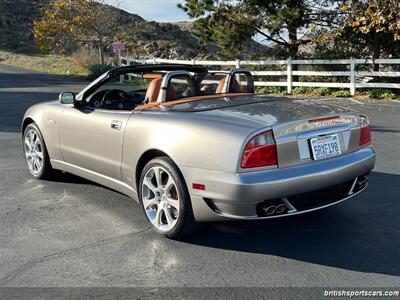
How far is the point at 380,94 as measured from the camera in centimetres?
1558

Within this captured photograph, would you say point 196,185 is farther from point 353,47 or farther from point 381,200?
point 353,47

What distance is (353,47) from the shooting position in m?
17.8

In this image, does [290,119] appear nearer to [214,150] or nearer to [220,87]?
[214,150]

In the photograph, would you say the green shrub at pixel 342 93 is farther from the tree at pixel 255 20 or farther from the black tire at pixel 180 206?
the black tire at pixel 180 206

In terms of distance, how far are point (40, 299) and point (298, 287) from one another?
1706mm

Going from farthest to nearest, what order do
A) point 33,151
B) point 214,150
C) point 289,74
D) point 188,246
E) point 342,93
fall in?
point 289,74 → point 342,93 → point 33,151 → point 188,246 → point 214,150

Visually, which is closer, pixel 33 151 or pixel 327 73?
pixel 33 151

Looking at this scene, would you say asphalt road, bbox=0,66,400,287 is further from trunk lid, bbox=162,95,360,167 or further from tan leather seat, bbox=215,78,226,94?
tan leather seat, bbox=215,78,226,94

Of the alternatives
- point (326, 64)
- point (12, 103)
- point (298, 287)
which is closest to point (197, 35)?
point (326, 64)

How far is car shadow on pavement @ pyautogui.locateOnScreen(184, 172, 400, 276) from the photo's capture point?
12.4 feet

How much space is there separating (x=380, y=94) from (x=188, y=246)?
42.7 feet

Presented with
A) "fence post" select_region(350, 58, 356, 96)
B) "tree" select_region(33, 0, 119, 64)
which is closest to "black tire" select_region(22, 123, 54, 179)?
"fence post" select_region(350, 58, 356, 96)

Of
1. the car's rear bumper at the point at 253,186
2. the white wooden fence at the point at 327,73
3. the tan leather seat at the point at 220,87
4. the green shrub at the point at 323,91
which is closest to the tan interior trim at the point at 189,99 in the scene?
the tan leather seat at the point at 220,87

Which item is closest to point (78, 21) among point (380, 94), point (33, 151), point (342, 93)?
point (342, 93)
